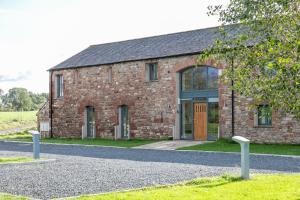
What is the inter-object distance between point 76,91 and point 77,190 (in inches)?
1003

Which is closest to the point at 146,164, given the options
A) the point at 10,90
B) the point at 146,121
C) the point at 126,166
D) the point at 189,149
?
→ the point at 126,166

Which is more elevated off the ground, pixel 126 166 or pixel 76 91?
pixel 76 91

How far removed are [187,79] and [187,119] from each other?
2.29 m

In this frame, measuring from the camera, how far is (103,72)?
34.2 meters

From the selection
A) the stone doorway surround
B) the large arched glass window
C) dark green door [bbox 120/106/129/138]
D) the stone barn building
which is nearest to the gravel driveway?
the stone doorway surround

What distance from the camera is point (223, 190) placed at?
1038 cm

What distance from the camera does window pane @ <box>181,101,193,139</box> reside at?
1180 inches

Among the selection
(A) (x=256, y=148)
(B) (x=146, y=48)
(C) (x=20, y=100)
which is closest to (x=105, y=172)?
(A) (x=256, y=148)

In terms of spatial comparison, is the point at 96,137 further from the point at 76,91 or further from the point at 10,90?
the point at 10,90

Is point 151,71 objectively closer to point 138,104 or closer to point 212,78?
point 138,104

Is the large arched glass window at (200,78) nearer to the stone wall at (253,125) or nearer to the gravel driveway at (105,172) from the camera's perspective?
the stone wall at (253,125)

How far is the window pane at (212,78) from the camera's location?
28641mm

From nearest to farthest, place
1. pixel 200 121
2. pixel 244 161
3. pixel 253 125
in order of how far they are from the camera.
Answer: pixel 244 161 → pixel 253 125 → pixel 200 121

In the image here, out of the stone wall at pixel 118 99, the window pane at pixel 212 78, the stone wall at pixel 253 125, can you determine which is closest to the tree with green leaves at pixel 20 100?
the stone wall at pixel 118 99
